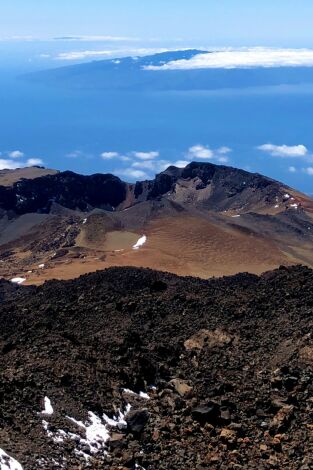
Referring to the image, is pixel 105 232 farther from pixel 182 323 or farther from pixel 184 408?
pixel 184 408

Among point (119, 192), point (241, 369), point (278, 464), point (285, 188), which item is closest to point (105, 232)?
point (119, 192)

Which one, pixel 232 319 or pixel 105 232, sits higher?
pixel 232 319

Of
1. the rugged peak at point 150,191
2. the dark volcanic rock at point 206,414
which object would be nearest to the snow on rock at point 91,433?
the dark volcanic rock at point 206,414

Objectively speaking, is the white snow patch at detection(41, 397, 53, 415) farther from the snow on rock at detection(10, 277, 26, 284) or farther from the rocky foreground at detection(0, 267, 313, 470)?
the snow on rock at detection(10, 277, 26, 284)

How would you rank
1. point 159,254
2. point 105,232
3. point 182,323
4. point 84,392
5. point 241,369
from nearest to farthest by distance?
point 84,392, point 241,369, point 182,323, point 159,254, point 105,232

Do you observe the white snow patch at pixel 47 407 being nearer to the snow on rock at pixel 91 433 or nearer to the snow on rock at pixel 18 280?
the snow on rock at pixel 91 433

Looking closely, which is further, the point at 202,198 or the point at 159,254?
the point at 202,198

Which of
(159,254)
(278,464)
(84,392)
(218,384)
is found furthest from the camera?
(159,254)
